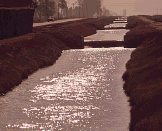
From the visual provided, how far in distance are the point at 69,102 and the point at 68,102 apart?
8 centimetres

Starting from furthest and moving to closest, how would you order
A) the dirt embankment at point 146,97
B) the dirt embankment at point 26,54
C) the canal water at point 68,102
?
the dirt embankment at point 26,54 < the canal water at point 68,102 < the dirt embankment at point 146,97

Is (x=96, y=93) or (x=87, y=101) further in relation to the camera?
(x=96, y=93)

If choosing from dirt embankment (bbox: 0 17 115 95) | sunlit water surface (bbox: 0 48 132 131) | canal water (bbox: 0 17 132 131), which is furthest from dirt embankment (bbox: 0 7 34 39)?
sunlit water surface (bbox: 0 48 132 131)

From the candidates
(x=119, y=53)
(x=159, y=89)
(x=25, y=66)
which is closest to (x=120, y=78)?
(x=25, y=66)

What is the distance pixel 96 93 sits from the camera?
3347 centimetres

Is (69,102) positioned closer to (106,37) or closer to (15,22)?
(15,22)

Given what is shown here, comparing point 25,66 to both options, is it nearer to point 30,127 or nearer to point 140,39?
point 30,127

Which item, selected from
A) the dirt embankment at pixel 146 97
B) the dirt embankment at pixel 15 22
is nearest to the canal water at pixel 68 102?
the dirt embankment at pixel 146 97

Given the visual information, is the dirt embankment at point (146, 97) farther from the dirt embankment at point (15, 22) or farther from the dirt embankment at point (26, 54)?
the dirt embankment at point (15, 22)

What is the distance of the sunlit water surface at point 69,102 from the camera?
24.8 m

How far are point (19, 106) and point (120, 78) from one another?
1444 cm

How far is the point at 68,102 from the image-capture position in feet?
99.9

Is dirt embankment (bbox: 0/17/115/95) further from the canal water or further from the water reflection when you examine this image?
the water reflection

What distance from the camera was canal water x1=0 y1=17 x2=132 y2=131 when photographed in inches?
977
